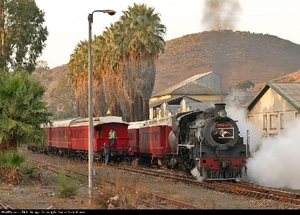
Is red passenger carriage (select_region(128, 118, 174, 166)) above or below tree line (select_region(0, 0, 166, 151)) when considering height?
below

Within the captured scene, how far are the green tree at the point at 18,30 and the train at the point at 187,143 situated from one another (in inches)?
765

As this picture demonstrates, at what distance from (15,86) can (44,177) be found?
528cm

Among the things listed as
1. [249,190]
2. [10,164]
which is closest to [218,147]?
[249,190]

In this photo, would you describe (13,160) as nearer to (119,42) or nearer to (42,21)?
(119,42)

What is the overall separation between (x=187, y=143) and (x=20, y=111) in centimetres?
737

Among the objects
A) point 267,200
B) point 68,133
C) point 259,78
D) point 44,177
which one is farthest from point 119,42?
point 259,78

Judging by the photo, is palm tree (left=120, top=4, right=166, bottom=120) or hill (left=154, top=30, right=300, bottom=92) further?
hill (left=154, top=30, right=300, bottom=92)

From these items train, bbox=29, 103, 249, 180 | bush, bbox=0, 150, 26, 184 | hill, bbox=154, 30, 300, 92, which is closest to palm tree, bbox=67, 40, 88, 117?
train, bbox=29, 103, 249, 180

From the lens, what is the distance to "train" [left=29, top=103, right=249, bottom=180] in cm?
2350

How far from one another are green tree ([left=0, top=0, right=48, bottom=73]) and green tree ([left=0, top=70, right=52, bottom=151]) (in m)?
29.8

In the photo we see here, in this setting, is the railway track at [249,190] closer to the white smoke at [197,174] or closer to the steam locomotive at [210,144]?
the white smoke at [197,174]

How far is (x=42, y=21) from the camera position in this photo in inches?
2265

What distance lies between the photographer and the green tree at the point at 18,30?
54.8 meters

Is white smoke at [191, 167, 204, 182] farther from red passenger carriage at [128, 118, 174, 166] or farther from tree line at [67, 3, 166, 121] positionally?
tree line at [67, 3, 166, 121]
